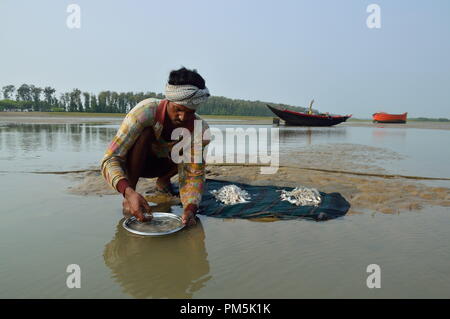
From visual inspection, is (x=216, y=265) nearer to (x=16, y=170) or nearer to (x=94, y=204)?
(x=94, y=204)

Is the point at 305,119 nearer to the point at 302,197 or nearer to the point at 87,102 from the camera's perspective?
the point at 302,197

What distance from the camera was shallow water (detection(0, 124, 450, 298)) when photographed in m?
1.61

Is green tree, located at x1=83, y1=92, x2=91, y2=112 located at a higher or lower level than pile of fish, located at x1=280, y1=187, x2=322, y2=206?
higher

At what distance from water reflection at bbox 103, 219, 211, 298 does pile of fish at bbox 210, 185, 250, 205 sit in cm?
75

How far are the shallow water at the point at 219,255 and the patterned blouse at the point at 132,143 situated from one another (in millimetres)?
327

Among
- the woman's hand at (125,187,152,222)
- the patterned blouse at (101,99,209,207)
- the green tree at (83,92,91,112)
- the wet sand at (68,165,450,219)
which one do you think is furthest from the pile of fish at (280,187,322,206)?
the green tree at (83,92,91,112)

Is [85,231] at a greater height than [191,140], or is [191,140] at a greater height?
[191,140]

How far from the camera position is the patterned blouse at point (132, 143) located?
2.51 m

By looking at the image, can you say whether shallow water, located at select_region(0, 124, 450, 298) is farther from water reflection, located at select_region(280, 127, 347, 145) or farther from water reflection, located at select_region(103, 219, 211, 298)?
water reflection, located at select_region(280, 127, 347, 145)

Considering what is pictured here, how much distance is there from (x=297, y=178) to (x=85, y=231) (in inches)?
114

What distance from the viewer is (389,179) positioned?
4.33 m

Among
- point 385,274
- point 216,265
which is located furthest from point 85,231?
point 385,274

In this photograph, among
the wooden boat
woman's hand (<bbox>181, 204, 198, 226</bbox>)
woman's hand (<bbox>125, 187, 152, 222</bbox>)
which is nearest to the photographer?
woman's hand (<bbox>125, 187, 152, 222</bbox>)
